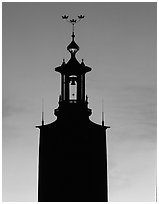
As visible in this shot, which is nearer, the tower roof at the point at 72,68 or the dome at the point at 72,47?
the tower roof at the point at 72,68

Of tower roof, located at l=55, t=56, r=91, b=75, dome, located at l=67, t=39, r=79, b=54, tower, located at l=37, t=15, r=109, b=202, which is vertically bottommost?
tower, located at l=37, t=15, r=109, b=202

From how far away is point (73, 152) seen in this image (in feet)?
118

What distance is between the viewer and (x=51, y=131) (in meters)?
36.8

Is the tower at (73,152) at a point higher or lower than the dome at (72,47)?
lower

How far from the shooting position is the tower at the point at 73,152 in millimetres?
35750

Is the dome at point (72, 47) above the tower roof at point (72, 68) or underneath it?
above

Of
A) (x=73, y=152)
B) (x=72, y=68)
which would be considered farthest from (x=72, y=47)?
(x=73, y=152)

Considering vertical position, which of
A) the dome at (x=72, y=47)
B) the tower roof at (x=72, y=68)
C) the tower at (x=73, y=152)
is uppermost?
the dome at (x=72, y=47)

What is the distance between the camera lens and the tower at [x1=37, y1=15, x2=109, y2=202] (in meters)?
35.8

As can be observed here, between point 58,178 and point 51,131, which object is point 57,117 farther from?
point 58,178

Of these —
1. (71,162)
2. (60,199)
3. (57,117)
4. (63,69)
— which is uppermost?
(63,69)

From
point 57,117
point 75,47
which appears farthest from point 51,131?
point 75,47

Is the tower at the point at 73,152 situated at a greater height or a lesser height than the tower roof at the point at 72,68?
lesser

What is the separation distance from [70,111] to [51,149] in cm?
276
